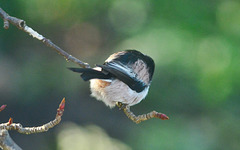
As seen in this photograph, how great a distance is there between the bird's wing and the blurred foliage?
252cm

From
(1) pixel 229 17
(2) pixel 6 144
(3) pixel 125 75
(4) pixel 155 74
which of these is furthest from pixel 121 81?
(1) pixel 229 17

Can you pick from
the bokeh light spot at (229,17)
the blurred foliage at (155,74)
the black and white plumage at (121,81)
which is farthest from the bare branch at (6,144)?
the bokeh light spot at (229,17)

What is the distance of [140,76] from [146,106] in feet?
10.2

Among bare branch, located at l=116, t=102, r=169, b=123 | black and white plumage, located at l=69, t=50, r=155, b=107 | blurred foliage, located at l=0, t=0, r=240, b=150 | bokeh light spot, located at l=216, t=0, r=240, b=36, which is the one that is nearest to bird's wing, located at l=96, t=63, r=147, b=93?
black and white plumage, located at l=69, t=50, r=155, b=107

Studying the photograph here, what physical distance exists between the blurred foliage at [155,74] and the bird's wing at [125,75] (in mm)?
2517

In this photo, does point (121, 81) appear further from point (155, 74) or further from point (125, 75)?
point (155, 74)

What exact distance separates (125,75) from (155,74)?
11.1 feet

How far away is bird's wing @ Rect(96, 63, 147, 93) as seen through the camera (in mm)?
2561

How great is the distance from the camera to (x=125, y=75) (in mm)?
2719

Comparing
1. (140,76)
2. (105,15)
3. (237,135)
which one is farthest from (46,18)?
(140,76)

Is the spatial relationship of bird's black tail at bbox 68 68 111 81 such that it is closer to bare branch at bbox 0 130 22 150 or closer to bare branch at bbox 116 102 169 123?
bare branch at bbox 116 102 169 123

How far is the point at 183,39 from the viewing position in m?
6.15

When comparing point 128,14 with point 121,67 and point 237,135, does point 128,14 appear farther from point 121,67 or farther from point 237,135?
point 121,67

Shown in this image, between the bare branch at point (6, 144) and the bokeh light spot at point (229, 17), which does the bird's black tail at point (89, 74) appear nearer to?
the bare branch at point (6, 144)
